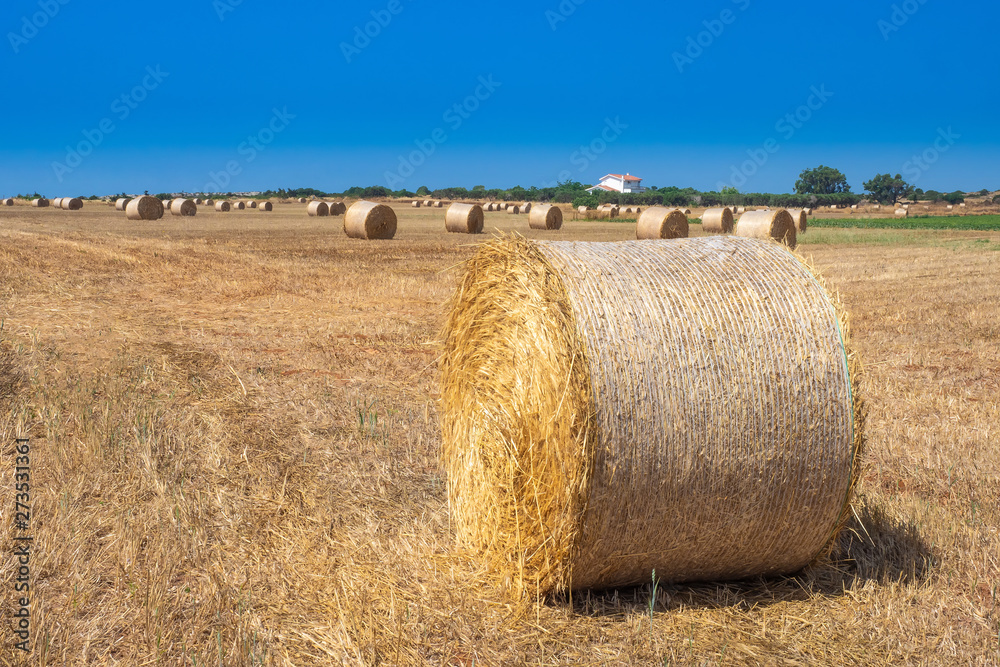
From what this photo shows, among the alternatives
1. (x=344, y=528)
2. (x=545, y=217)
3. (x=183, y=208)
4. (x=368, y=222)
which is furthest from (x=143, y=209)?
(x=344, y=528)

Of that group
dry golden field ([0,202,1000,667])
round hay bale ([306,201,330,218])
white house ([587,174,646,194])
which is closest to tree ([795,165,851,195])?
white house ([587,174,646,194])

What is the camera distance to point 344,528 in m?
4.84

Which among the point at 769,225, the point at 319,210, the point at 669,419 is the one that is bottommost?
the point at 669,419

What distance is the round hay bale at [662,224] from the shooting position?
28109 millimetres

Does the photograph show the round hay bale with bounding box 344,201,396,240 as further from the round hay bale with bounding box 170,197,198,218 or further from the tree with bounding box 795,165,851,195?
the tree with bounding box 795,165,851,195

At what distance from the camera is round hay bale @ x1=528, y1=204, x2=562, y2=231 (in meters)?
36.5

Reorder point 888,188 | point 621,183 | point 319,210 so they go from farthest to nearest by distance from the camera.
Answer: point 621,183
point 888,188
point 319,210

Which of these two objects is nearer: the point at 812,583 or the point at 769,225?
the point at 812,583

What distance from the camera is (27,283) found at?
12961 millimetres

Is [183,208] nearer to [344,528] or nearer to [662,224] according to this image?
[662,224]

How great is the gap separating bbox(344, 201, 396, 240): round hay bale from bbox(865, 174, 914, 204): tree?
108324 millimetres

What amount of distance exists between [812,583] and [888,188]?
132 meters

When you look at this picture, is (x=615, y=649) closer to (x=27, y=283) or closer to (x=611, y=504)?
(x=611, y=504)

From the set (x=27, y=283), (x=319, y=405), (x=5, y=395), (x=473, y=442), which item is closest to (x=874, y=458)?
(x=473, y=442)
